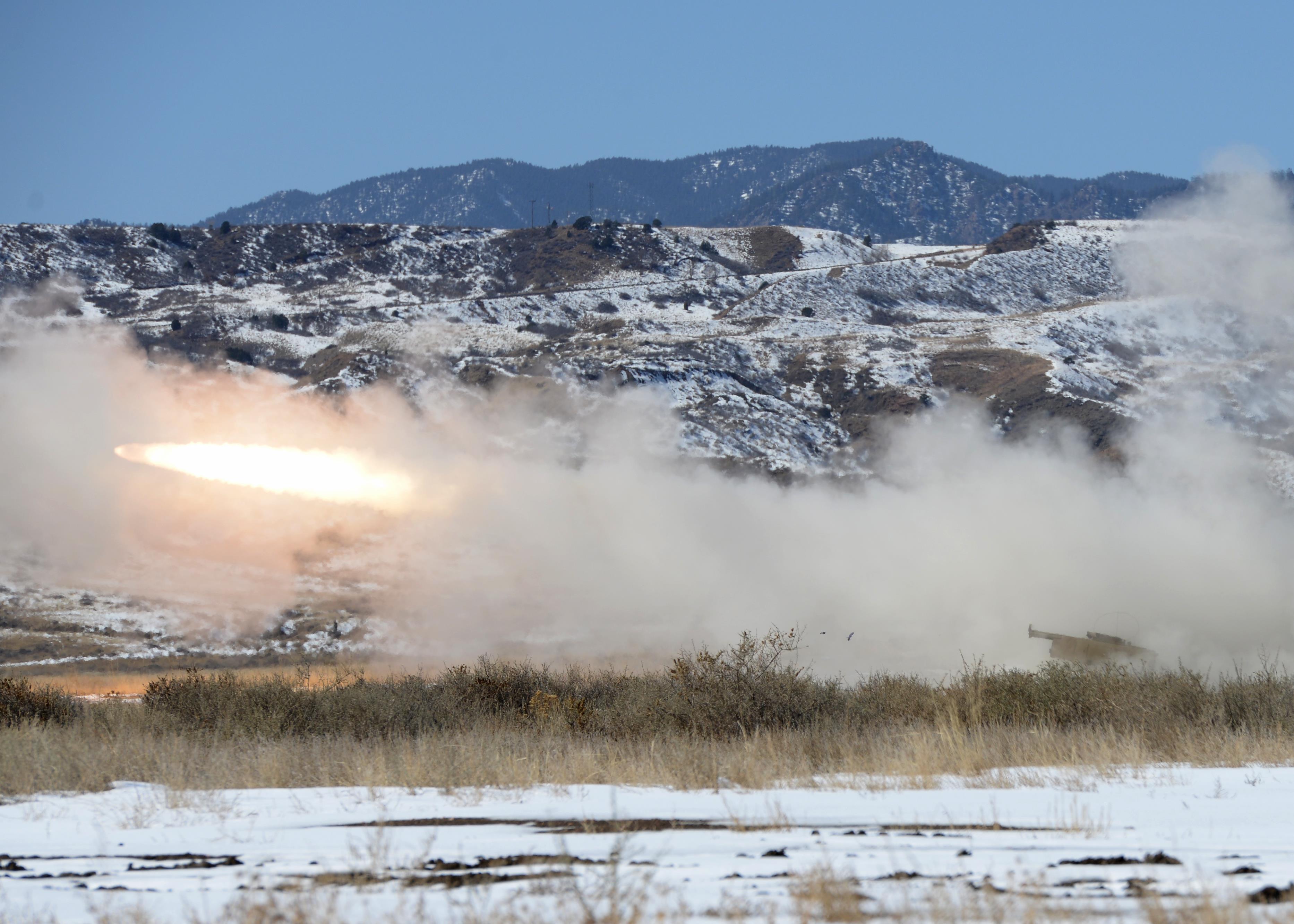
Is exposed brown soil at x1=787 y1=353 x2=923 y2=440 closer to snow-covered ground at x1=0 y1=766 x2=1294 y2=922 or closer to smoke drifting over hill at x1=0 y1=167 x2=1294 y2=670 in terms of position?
smoke drifting over hill at x1=0 y1=167 x2=1294 y2=670

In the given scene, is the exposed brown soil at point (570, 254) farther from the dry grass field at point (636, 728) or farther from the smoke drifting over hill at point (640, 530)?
the dry grass field at point (636, 728)

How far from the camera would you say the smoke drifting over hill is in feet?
141

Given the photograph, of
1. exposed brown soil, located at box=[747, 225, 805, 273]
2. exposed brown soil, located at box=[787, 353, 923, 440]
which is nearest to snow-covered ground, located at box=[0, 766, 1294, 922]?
exposed brown soil, located at box=[787, 353, 923, 440]

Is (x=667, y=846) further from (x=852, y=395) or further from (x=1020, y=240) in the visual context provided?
(x=1020, y=240)

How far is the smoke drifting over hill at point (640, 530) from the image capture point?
4297 centimetres

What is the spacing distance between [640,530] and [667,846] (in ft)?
136

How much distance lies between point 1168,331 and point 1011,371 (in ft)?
62.1

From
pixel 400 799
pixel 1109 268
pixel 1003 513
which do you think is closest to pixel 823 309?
pixel 1109 268

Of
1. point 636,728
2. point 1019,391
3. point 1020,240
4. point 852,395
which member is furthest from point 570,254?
point 636,728

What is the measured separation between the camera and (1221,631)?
137 ft

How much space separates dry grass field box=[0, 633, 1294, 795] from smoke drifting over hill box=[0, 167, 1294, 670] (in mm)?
16128

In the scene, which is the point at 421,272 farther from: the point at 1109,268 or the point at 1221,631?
the point at 1221,631

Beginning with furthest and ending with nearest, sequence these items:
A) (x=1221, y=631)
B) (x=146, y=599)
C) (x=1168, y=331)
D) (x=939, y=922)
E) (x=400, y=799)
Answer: (x=1168, y=331) → (x=146, y=599) → (x=1221, y=631) → (x=400, y=799) → (x=939, y=922)

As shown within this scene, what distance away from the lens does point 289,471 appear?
54312 millimetres
